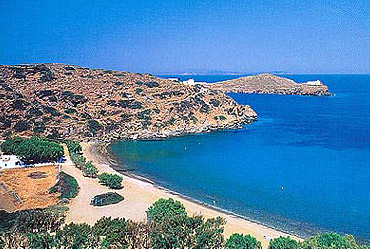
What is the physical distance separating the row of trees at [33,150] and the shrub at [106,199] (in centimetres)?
1519

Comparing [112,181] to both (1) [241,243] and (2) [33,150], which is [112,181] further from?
(1) [241,243]

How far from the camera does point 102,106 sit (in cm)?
8181

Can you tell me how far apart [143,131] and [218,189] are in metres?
38.2

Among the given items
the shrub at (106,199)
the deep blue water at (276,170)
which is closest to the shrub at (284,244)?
the deep blue water at (276,170)

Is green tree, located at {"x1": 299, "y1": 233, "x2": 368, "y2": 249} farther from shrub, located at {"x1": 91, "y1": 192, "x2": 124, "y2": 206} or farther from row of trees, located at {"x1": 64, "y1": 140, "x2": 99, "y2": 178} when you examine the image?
row of trees, located at {"x1": 64, "y1": 140, "x2": 99, "y2": 178}

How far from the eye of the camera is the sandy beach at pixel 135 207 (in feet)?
94.1

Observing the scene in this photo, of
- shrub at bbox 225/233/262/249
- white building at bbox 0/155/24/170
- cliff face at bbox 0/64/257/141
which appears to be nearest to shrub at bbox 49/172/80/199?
white building at bbox 0/155/24/170

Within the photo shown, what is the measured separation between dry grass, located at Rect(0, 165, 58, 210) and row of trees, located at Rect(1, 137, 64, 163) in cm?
181

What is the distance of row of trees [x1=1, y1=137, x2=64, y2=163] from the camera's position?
44.1m

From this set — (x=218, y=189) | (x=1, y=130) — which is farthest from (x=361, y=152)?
(x=1, y=130)

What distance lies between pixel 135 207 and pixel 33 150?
19638mm

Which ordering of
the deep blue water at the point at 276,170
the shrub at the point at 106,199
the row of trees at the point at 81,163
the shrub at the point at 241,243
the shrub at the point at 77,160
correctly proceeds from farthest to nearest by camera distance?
the shrub at the point at 77,160 < the row of trees at the point at 81,163 < the deep blue water at the point at 276,170 < the shrub at the point at 106,199 < the shrub at the point at 241,243

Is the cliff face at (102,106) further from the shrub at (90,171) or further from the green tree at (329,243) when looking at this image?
the green tree at (329,243)

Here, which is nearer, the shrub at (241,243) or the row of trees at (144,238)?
the row of trees at (144,238)
